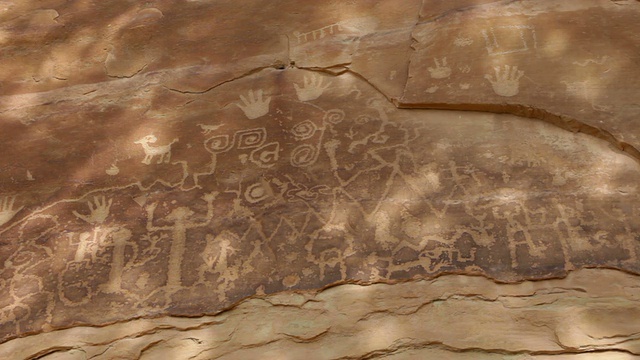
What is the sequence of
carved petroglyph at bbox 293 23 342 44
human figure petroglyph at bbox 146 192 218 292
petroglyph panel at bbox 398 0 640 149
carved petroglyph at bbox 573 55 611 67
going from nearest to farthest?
1. human figure petroglyph at bbox 146 192 218 292
2. petroglyph panel at bbox 398 0 640 149
3. carved petroglyph at bbox 573 55 611 67
4. carved petroglyph at bbox 293 23 342 44

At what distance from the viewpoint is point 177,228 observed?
8.05ft

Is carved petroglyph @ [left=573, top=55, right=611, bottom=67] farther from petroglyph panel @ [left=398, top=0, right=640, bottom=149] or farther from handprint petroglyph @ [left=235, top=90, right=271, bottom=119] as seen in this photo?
handprint petroglyph @ [left=235, top=90, right=271, bottom=119]

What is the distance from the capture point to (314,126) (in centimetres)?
274

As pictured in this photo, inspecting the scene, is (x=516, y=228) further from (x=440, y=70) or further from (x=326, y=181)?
(x=440, y=70)

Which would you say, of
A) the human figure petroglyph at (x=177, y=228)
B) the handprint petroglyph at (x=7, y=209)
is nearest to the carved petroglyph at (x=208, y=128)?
the human figure petroglyph at (x=177, y=228)

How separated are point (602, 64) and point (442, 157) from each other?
76cm

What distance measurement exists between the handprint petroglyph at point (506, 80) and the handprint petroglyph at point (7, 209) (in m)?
1.98

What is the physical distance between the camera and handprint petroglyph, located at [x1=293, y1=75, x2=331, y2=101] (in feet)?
9.48

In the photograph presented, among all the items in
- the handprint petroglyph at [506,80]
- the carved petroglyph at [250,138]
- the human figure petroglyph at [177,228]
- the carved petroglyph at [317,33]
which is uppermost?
the handprint petroglyph at [506,80]

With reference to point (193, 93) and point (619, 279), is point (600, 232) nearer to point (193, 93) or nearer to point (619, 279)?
point (619, 279)

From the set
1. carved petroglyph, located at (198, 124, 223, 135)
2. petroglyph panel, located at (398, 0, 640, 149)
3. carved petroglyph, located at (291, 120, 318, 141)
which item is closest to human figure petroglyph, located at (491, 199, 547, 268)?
petroglyph panel, located at (398, 0, 640, 149)

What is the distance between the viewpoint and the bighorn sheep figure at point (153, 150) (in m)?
2.75

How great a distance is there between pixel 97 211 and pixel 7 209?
1.30 feet

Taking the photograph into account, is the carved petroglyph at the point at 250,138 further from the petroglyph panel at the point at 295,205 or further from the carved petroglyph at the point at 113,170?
the carved petroglyph at the point at 113,170
